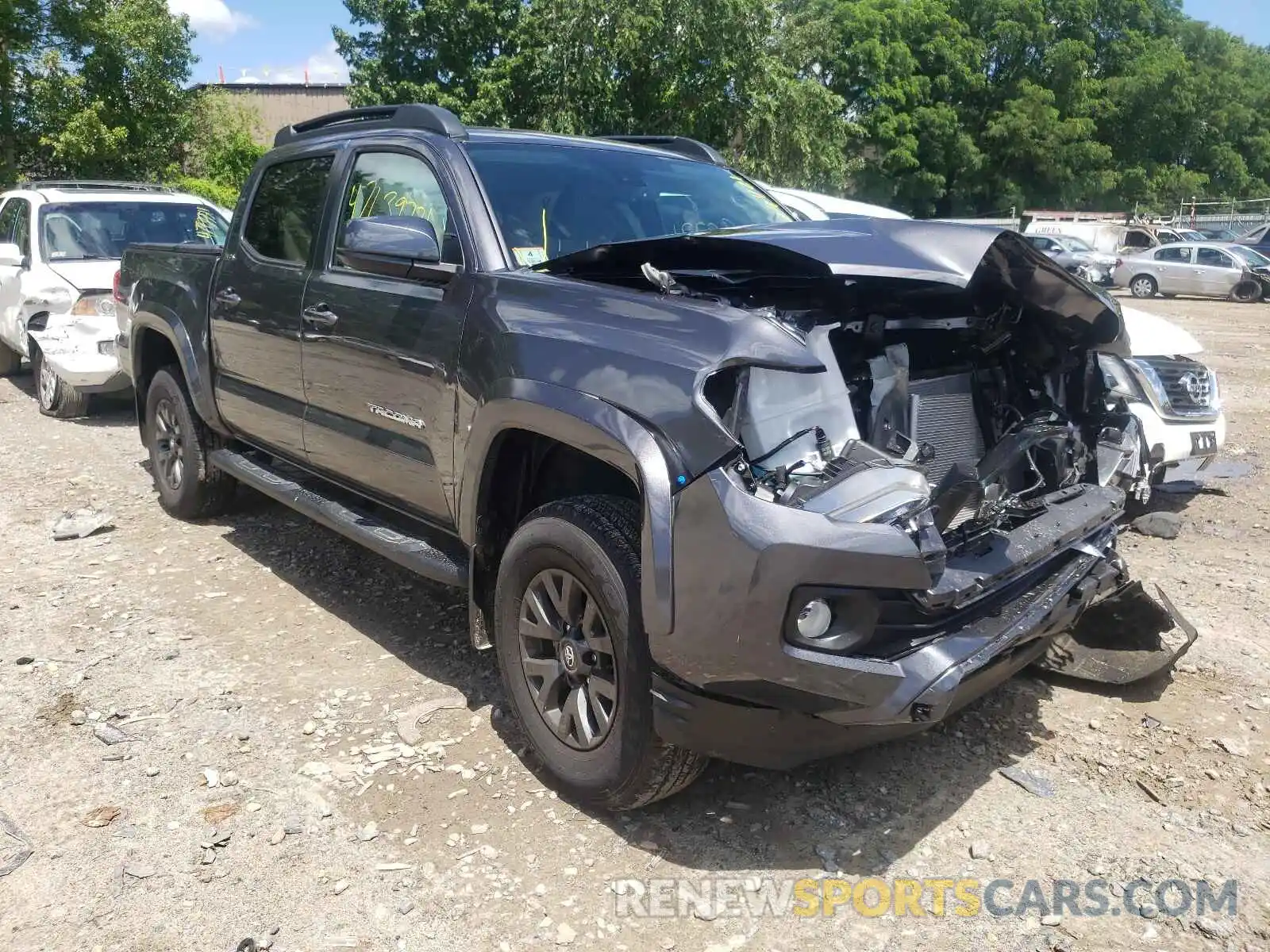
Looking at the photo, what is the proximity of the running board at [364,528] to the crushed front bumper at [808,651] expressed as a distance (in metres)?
1.17

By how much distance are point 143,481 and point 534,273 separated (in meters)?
4.60

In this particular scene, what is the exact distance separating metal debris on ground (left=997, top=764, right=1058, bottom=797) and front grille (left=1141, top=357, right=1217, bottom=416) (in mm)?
3160

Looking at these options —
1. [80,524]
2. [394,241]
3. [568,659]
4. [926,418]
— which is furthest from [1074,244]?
[568,659]

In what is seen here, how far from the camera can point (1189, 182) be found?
160ft

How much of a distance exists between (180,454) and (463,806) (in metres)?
3.53

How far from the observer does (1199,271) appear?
975 inches

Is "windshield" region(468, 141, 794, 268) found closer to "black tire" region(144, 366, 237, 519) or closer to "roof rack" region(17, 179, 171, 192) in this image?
"black tire" region(144, 366, 237, 519)

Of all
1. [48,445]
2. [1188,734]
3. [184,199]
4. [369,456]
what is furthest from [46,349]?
[1188,734]

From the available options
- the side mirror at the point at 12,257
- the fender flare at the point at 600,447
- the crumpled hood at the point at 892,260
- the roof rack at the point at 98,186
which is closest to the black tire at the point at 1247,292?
the roof rack at the point at 98,186

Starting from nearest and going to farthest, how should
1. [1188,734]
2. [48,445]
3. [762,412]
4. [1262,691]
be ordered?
[762,412] < [1188,734] < [1262,691] < [48,445]

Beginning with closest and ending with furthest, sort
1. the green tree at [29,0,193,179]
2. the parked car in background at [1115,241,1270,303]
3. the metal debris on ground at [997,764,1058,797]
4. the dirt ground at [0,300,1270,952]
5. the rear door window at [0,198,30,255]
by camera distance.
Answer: the dirt ground at [0,300,1270,952]
the metal debris on ground at [997,764,1058,797]
the rear door window at [0,198,30,255]
the green tree at [29,0,193,179]
the parked car in background at [1115,241,1270,303]

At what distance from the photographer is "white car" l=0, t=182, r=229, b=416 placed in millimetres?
8219

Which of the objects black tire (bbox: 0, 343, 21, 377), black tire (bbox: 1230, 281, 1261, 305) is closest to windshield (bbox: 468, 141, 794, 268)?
black tire (bbox: 0, 343, 21, 377)

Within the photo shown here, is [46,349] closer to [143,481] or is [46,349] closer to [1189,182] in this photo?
[143,481]
